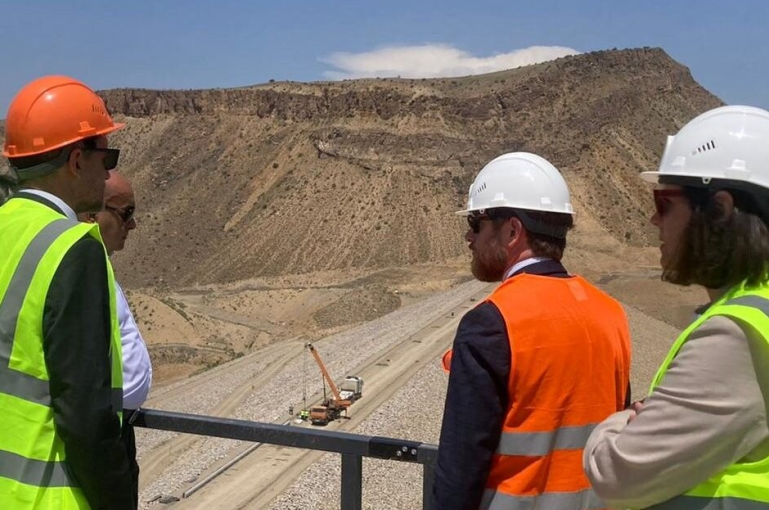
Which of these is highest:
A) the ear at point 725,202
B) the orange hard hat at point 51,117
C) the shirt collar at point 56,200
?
the orange hard hat at point 51,117

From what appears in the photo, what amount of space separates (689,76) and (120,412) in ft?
280

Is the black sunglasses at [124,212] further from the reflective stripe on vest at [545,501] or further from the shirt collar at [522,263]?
the reflective stripe on vest at [545,501]

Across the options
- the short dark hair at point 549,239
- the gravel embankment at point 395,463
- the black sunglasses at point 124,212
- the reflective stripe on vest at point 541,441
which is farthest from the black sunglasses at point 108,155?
the gravel embankment at point 395,463

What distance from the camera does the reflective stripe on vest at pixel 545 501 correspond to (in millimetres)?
2518

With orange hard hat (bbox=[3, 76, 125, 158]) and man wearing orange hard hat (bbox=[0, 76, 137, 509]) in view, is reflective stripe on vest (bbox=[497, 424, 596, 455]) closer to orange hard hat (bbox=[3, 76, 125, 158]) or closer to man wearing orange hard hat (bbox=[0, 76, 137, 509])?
man wearing orange hard hat (bbox=[0, 76, 137, 509])

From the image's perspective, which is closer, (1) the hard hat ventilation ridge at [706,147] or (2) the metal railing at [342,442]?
(1) the hard hat ventilation ridge at [706,147]

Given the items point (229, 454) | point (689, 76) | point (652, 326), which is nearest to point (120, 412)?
point (229, 454)

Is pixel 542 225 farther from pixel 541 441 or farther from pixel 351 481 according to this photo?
pixel 351 481

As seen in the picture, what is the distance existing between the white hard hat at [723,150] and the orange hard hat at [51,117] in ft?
6.94

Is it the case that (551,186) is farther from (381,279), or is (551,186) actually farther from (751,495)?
(381,279)

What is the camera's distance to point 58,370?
242cm

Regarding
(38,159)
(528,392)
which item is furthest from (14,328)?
(528,392)

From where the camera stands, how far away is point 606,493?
2199 millimetres

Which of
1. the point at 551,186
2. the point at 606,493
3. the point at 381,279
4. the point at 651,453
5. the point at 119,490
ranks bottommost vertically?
the point at 381,279
